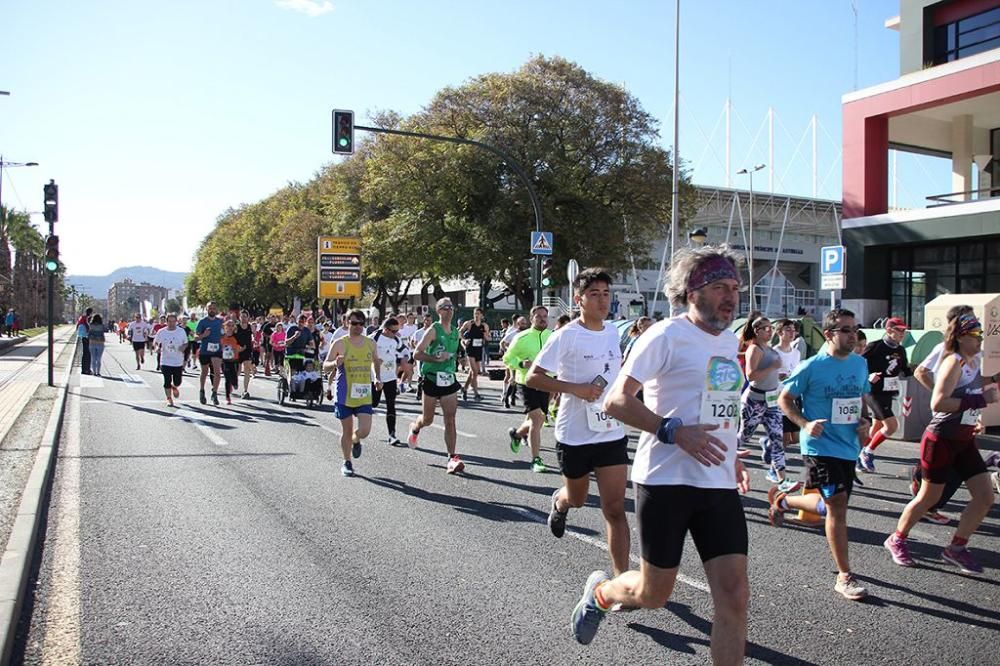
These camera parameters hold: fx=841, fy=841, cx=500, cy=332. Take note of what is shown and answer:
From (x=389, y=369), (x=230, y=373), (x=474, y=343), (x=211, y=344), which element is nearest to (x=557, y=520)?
(x=389, y=369)

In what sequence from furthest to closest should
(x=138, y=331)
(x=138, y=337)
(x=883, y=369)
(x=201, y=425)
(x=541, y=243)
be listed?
1. (x=138, y=331)
2. (x=138, y=337)
3. (x=541, y=243)
4. (x=201, y=425)
5. (x=883, y=369)

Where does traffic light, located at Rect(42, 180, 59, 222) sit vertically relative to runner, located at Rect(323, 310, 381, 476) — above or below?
above

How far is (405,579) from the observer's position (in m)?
5.32

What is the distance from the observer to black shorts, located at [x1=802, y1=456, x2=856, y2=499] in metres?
5.16

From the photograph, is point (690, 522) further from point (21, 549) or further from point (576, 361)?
point (21, 549)

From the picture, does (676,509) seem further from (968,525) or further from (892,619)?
(968,525)

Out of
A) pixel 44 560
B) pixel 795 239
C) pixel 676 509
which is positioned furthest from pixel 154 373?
pixel 795 239

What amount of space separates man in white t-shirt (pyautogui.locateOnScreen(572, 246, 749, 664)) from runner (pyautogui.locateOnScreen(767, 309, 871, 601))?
1892 mm

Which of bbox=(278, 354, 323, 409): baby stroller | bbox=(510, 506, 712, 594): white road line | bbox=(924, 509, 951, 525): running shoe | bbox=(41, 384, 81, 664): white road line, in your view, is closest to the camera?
bbox=(41, 384, 81, 664): white road line

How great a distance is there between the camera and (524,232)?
3409 cm

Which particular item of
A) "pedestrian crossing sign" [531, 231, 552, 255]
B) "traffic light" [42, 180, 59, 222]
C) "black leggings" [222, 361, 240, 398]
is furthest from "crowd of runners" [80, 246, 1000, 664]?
"traffic light" [42, 180, 59, 222]

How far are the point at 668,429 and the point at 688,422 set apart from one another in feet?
0.58

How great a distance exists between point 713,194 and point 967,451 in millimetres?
56475

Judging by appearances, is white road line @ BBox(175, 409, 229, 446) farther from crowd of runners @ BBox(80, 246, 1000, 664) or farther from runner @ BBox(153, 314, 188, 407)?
crowd of runners @ BBox(80, 246, 1000, 664)
